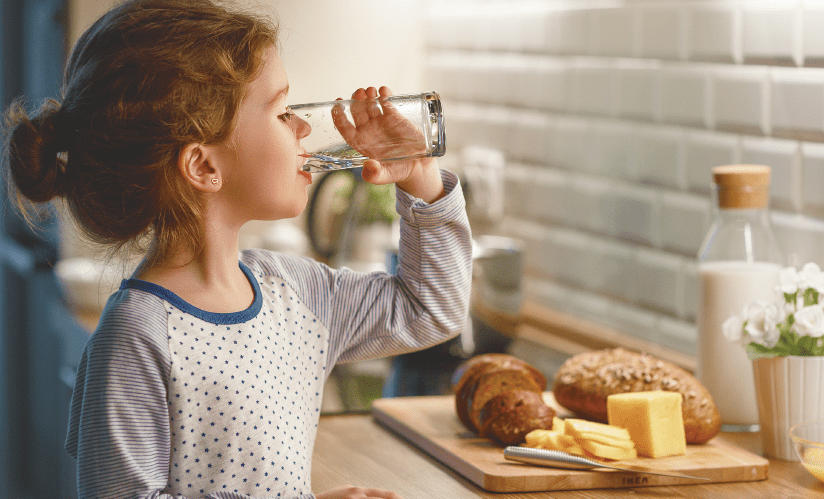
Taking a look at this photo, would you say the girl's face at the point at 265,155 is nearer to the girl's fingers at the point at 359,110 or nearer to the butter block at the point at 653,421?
the girl's fingers at the point at 359,110

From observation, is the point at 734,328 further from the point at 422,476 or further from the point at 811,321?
the point at 422,476

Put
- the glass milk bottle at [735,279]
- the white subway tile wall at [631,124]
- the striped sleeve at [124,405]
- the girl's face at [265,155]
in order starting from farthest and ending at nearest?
the white subway tile wall at [631,124] → the glass milk bottle at [735,279] → the girl's face at [265,155] → the striped sleeve at [124,405]

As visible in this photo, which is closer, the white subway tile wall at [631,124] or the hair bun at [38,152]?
the hair bun at [38,152]

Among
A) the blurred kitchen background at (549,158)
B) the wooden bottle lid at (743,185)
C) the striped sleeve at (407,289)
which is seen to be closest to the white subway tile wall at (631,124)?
the blurred kitchen background at (549,158)

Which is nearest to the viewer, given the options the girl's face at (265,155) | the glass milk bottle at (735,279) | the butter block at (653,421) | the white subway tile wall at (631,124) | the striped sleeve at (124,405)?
Answer: the striped sleeve at (124,405)

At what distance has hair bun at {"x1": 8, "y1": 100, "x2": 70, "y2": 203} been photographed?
0.84 meters

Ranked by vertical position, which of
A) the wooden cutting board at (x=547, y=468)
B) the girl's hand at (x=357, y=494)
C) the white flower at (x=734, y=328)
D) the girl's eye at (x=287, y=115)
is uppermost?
the girl's eye at (x=287, y=115)

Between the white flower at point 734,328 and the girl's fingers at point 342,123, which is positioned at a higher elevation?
the girl's fingers at point 342,123

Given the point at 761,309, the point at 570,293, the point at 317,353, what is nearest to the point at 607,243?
the point at 570,293

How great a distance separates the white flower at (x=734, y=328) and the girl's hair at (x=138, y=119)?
620 millimetres

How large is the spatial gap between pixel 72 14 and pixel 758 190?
962 mm

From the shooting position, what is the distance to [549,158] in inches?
73.5

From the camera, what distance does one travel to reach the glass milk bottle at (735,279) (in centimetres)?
116

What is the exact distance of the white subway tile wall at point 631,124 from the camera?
50.1 inches
